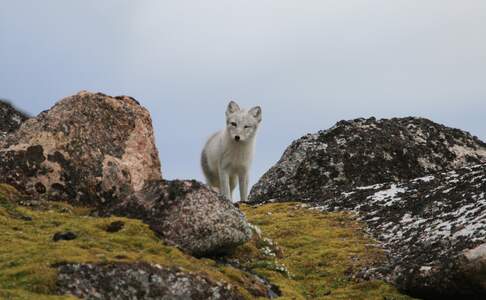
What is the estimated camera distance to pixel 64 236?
19047mm

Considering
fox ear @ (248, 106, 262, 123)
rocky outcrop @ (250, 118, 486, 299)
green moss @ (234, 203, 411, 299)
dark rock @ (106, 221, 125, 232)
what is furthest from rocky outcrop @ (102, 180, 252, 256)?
fox ear @ (248, 106, 262, 123)

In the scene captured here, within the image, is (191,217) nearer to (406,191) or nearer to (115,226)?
(115,226)

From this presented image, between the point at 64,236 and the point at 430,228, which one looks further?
the point at 430,228

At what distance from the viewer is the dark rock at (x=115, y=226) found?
20.4 metres

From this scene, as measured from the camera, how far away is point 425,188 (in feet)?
93.6

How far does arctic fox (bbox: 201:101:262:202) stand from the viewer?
94.8 ft

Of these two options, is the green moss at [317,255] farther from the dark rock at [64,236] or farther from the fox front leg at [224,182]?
the dark rock at [64,236]

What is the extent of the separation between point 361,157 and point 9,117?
18.6m

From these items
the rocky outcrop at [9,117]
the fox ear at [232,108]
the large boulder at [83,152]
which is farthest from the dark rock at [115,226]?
the rocky outcrop at [9,117]

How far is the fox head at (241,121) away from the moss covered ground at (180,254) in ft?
12.7

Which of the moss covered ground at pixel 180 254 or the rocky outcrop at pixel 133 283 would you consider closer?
the rocky outcrop at pixel 133 283

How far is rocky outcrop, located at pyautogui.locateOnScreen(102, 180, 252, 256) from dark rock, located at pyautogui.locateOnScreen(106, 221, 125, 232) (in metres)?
0.72

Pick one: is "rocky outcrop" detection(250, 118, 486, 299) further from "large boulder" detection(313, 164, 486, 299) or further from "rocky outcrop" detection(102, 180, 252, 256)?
"rocky outcrop" detection(102, 180, 252, 256)

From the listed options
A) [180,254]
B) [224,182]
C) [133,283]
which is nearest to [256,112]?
[224,182]
